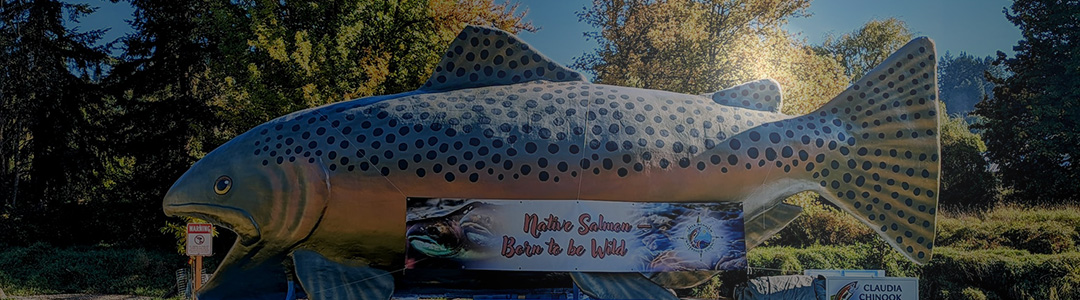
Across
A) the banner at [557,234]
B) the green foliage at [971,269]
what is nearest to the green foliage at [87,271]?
the banner at [557,234]

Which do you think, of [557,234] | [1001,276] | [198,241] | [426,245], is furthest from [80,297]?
[1001,276]

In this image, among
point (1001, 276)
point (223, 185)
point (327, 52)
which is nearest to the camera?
point (223, 185)

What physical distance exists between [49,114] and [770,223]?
23524mm

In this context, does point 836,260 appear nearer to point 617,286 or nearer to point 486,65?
point 617,286

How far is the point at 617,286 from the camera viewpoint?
21.3 ft

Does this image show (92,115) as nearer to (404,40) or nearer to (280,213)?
(404,40)

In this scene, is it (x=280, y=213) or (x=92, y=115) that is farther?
(x=92, y=115)

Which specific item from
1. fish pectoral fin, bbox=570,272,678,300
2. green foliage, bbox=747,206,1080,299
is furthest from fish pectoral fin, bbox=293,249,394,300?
green foliage, bbox=747,206,1080,299

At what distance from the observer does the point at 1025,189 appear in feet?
87.7

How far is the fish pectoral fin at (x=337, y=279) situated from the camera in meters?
6.27

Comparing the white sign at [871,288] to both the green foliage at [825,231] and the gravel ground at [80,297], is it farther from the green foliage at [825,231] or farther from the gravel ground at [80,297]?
the gravel ground at [80,297]

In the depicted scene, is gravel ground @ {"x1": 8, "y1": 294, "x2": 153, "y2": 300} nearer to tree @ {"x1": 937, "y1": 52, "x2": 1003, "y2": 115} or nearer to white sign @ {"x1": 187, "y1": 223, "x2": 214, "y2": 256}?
white sign @ {"x1": 187, "y1": 223, "x2": 214, "y2": 256}

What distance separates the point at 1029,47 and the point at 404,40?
26.1 metres

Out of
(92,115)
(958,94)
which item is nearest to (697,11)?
(92,115)
